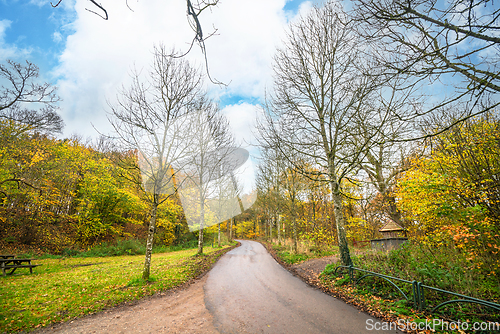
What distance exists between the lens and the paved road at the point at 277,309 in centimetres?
406

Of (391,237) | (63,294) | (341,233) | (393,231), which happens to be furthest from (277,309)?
(393,231)

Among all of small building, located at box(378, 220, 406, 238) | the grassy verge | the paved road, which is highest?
small building, located at box(378, 220, 406, 238)

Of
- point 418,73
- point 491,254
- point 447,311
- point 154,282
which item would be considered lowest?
point 154,282

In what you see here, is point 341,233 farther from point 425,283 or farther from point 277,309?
point 277,309

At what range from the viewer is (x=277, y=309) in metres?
5.04

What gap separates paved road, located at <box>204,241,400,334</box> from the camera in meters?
4.06

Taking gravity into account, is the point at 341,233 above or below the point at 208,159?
below

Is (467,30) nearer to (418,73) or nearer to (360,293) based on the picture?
(418,73)

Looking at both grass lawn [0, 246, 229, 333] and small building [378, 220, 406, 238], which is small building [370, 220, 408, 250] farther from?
grass lawn [0, 246, 229, 333]

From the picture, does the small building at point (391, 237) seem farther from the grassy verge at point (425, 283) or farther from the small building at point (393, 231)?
the grassy verge at point (425, 283)

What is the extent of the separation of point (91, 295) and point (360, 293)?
7.84 m

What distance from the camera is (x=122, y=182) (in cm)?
1825

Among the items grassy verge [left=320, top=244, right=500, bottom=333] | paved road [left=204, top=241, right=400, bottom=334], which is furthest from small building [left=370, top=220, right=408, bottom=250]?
paved road [left=204, top=241, right=400, bottom=334]

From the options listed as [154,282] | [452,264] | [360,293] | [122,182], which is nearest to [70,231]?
[122,182]
